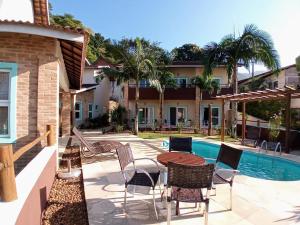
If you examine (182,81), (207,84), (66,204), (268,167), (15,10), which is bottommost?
(268,167)

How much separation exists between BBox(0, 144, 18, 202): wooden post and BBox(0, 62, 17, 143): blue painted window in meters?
4.65

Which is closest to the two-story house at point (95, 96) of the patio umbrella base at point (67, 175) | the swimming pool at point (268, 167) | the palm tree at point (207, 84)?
the palm tree at point (207, 84)

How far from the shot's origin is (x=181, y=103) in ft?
99.3

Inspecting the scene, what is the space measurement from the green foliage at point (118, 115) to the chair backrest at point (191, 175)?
23556 mm

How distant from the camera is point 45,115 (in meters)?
7.56

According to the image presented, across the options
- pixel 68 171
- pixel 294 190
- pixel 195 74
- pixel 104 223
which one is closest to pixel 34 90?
pixel 68 171

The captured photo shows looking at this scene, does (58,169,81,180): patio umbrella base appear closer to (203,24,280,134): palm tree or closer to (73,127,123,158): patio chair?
(73,127,123,158): patio chair

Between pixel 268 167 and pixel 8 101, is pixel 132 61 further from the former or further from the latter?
pixel 8 101

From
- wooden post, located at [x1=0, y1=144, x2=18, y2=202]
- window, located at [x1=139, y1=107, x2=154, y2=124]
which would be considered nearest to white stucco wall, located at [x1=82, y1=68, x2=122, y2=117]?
window, located at [x1=139, y1=107, x2=154, y2=124]

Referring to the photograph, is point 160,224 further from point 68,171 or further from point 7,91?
point 7,91

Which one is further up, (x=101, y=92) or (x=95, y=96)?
(x=101, y=92)

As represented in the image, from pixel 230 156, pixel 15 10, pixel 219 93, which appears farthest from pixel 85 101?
pixel 230 156

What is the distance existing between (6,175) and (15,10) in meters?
10.3

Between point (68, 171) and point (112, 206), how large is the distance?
3.01 meters
